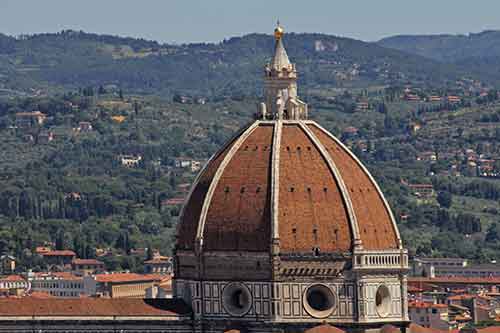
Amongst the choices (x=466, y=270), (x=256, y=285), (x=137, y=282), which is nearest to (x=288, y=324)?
(x=256, y=285)

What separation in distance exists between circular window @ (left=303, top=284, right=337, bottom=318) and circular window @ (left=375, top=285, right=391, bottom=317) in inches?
65.1

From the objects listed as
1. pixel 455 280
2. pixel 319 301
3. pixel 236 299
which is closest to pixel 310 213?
pixel 319 301

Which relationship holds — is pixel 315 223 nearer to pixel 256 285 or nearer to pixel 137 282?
pixel 256 285

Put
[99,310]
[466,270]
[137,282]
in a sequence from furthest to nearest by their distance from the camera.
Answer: [466,270]
[137,282]
[99,310]

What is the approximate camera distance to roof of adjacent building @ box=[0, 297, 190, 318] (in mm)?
85000

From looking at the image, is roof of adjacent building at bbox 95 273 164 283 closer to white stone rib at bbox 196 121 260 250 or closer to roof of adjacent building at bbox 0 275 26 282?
roof of adjacent building at bbox 0 275 26 282

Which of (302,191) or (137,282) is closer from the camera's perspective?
(302,191)

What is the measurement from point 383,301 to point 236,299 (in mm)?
5041

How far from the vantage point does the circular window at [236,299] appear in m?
86.6

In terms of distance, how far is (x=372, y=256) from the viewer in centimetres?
8694

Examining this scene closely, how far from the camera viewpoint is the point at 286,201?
8650 centimetres

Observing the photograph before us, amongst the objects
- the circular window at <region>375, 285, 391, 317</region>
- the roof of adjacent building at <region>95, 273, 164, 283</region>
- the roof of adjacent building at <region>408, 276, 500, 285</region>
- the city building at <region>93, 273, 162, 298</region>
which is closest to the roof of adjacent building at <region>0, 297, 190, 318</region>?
the circular window at <region>375, 285, 391, 317</region>

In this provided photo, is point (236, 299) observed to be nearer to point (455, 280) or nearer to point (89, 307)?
point (89, 307)

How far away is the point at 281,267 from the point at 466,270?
4504 inches
